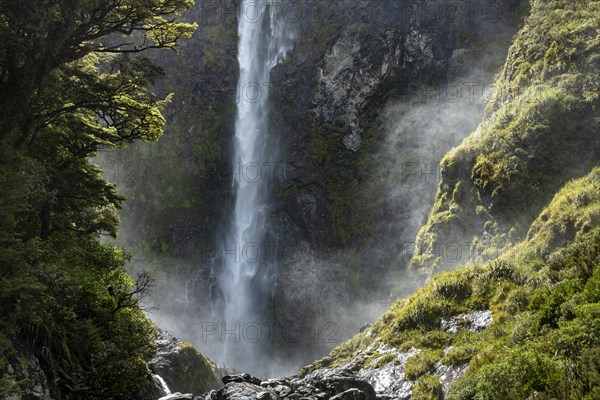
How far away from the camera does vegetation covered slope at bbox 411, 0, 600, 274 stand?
21703 millimetres

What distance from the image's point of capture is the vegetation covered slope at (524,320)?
322 inches

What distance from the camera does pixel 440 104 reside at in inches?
1549

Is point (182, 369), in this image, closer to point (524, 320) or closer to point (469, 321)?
point (469, 321)

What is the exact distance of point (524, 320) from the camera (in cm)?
1161

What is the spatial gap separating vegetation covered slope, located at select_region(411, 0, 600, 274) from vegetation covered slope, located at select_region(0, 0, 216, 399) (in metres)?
15.1

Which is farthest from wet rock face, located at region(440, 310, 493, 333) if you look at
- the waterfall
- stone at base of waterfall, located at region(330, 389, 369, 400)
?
the waterfall

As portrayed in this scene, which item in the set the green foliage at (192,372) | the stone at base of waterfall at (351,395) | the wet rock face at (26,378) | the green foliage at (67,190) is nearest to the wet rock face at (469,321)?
the stone at base of waterfall at (351,395)

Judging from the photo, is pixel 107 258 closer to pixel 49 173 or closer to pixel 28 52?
pixel 49 173

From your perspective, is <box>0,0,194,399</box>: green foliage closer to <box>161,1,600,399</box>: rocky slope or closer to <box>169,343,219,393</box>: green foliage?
<box>161,1,600,399</box>: rocky slope

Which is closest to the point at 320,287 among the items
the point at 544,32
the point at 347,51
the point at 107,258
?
the point at 347,51

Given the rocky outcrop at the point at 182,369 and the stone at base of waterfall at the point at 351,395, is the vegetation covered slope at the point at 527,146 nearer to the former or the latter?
the stone at base of waterfall at the point at 351,395

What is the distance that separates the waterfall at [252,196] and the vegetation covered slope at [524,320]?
20.4m

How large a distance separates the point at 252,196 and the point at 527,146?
28.4 m

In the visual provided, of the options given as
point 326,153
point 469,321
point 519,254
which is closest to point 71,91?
point 469,321
